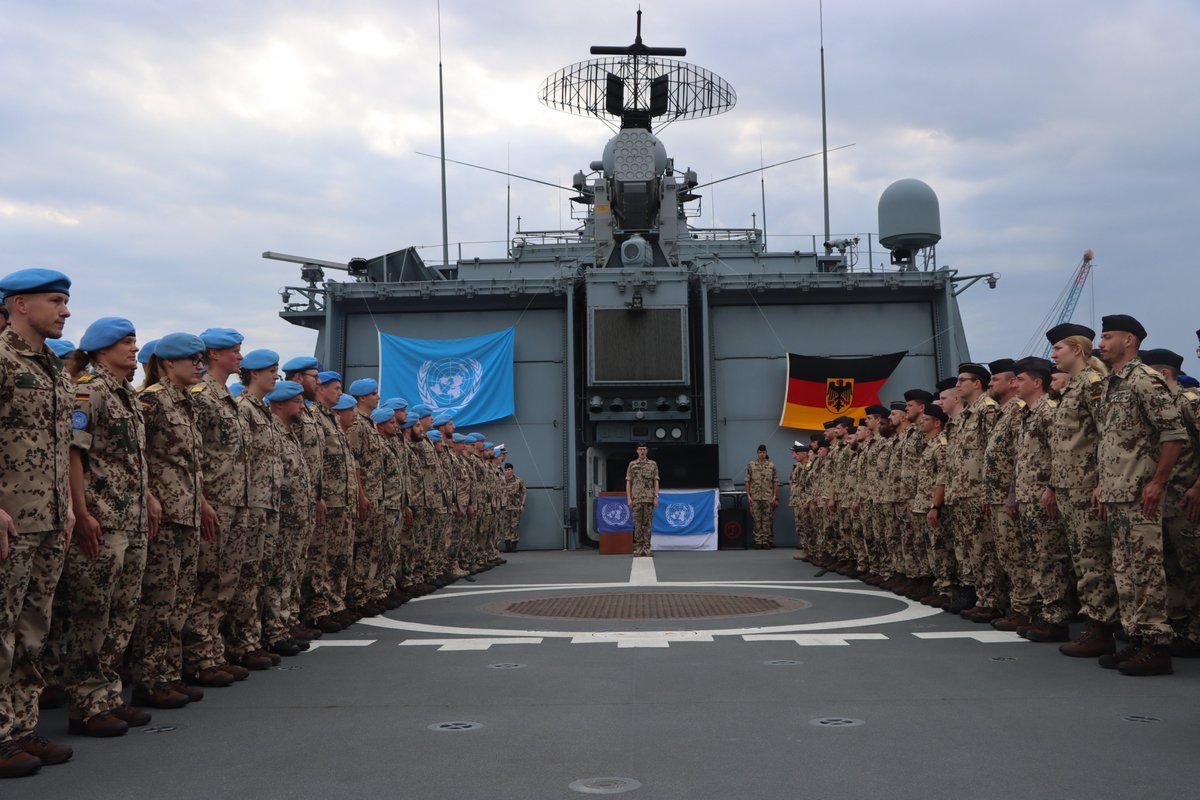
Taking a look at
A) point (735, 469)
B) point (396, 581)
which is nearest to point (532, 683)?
point (396, 581)

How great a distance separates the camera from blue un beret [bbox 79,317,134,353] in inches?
168

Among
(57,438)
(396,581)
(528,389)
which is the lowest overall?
(396,581)

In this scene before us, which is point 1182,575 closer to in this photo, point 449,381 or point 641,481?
point 641,481

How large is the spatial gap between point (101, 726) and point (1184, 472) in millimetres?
5166

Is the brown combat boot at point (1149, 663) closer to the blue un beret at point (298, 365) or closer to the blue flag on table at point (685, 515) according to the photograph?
the blue un beret at point (298, 365)

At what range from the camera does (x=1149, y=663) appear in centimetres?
491

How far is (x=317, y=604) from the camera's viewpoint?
7.04m

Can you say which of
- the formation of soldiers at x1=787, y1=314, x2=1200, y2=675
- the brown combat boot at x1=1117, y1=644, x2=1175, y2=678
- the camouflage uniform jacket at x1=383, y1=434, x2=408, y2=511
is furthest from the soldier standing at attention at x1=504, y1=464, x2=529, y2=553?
the brown combat boot at x1=1117, y1=644, x2=1175, y2=678

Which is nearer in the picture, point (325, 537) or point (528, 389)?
point (325, 537)

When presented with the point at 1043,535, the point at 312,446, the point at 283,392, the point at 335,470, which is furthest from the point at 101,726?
the point at 1043,535

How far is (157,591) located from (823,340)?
1507cm

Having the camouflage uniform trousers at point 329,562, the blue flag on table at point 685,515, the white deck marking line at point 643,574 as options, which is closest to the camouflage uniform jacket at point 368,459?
the camouflage uniform trousers at point 329,562

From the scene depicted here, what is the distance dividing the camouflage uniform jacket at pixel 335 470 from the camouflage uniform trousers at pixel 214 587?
1.79 metres

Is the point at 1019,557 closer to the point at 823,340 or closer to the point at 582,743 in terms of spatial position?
the point at 582,743
